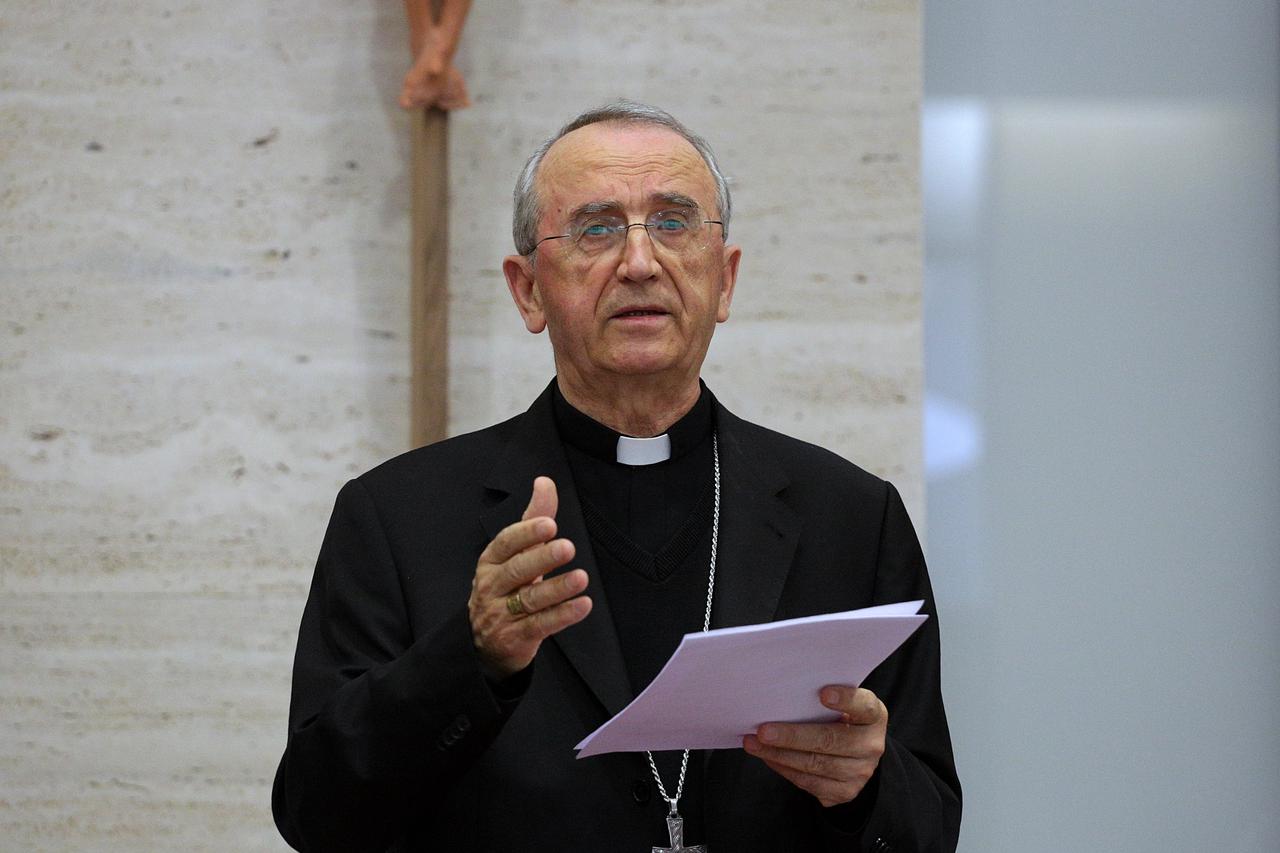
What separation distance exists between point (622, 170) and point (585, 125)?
156mm

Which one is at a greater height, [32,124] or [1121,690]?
[32,124]

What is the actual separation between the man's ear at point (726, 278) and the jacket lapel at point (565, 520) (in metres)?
0.33

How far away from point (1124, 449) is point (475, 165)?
1.92 meters

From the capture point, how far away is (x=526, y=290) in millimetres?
2523

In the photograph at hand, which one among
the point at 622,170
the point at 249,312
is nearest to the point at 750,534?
the point at 622,170

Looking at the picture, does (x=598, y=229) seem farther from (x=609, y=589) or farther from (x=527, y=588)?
(x=527, y=588)

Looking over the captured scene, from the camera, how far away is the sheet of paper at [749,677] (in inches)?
63.6

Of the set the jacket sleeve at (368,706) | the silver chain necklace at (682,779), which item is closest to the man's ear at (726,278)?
the silver chain necklace at (682,779)

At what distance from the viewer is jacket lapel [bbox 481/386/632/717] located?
6.95 ft

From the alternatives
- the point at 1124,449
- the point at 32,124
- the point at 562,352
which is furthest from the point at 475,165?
the point at 1124,449

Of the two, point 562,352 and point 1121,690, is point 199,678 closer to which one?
point 562,352

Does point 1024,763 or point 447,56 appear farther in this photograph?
point 1024,763

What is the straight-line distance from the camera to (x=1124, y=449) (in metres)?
3.94

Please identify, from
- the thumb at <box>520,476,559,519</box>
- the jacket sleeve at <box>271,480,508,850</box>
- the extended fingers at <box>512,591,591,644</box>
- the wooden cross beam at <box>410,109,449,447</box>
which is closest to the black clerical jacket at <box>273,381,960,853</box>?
the jacket sleeve at <box>271,480,508,850</box>
